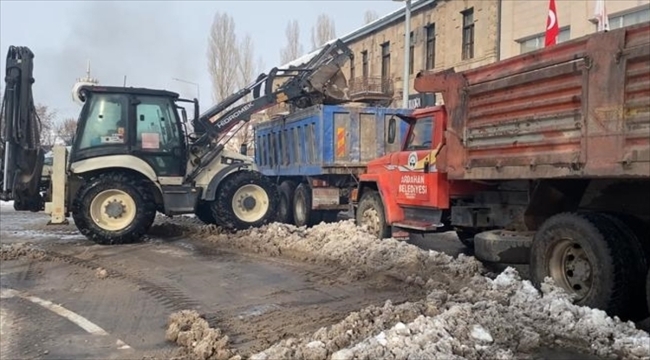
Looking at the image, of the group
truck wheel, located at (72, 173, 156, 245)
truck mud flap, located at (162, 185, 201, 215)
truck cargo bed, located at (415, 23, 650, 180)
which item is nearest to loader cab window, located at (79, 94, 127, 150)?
truck wheel, located at (72, 173, 156, 245)

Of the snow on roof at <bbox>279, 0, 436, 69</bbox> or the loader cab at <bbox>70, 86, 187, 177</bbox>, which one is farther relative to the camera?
the snow on roof at <bbox>279, 0, 436, 69</bbox>

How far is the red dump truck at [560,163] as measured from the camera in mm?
5504

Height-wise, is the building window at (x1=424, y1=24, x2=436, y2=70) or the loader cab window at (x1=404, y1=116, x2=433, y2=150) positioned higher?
the building window at (x1=424, y1=24, x2=436, y2=70)

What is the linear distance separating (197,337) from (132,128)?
707 cm

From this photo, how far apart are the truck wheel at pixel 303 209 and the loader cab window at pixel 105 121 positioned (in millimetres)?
4457

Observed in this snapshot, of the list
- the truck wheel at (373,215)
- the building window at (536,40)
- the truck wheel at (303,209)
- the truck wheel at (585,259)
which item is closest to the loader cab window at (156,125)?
the truck wheel at (303,209)

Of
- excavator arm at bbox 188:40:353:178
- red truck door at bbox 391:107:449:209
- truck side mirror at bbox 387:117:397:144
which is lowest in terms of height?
red truck door at bbox 391:107:449:209

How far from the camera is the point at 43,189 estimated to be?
11430mm

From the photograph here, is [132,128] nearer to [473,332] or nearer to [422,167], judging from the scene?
[422,167]

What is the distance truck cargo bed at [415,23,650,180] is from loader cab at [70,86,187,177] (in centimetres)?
585

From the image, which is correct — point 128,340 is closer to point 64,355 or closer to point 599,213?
point 64,355

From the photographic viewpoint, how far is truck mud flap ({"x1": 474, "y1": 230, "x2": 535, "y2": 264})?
693cm

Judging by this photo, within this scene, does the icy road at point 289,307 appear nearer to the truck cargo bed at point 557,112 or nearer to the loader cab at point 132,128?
the truck cargo bed at point 557,112

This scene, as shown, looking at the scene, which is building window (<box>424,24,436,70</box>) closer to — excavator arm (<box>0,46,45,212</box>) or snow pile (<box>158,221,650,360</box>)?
excavator arm (<box>0,46,45,212</box>)
